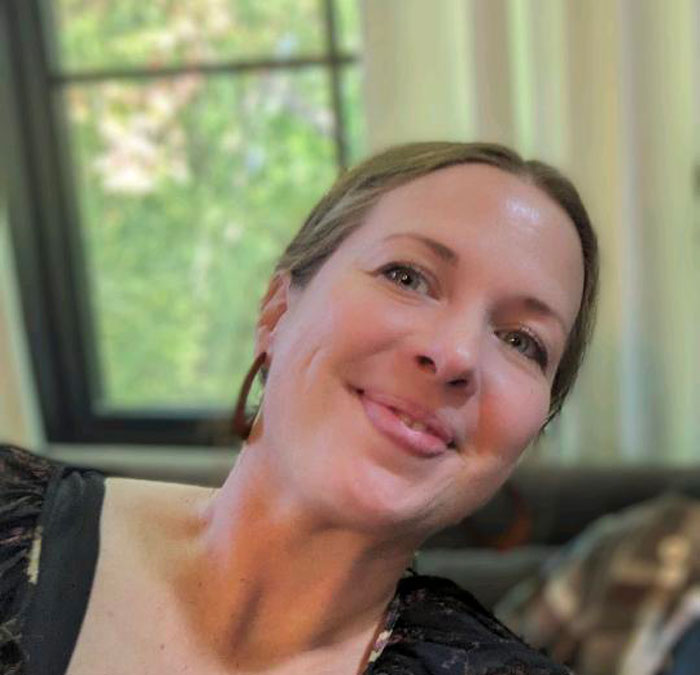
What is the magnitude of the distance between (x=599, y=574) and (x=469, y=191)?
1.20 meters

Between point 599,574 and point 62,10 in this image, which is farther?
point 62,10

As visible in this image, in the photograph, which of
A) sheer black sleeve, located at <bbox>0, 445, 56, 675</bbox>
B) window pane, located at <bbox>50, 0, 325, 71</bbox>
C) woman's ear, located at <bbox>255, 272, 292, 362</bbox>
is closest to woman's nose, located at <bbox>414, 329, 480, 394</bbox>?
woman's ear, located at <bbox>255, 272, 292, 362</bbox>

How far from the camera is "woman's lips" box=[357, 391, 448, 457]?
21.7 inches

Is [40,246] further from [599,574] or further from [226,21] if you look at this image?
[599,574]

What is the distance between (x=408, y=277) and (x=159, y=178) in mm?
1832

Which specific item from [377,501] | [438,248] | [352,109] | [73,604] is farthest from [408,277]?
[352,109]

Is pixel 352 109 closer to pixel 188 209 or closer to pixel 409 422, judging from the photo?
pixel 188 209

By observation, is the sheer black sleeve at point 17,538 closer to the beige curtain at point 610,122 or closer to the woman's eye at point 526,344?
the woman's eye at point 526,344

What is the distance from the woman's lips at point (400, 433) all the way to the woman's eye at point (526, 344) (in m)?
0.08

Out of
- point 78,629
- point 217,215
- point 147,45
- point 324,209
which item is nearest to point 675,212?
point 217,215

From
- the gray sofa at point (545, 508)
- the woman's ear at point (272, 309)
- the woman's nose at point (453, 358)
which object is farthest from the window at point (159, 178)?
the woman's nose at point (453, 358)

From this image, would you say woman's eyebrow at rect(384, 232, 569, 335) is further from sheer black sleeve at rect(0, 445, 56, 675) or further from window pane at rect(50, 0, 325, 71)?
window pane at rect(50, 0, 325, 71)

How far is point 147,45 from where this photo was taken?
2305mm

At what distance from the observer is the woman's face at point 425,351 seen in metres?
0.55
